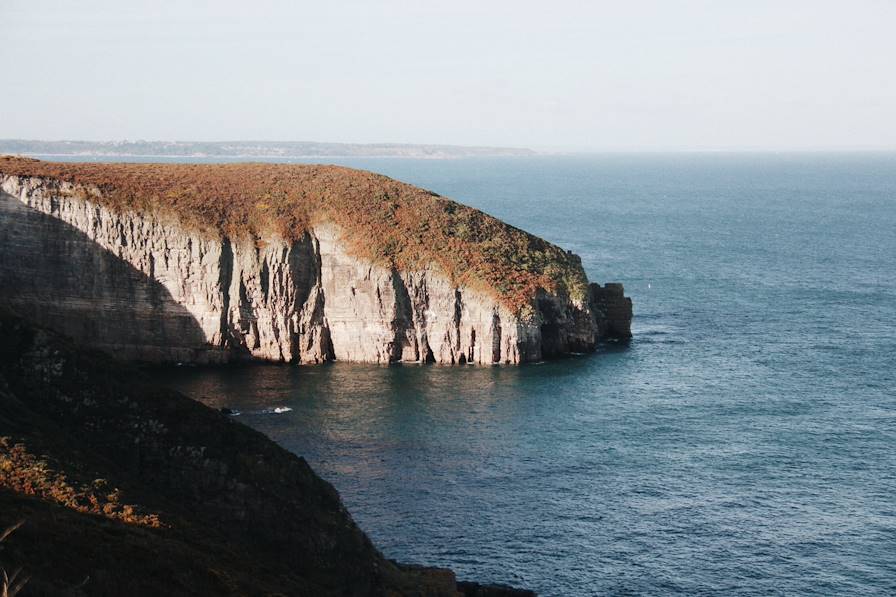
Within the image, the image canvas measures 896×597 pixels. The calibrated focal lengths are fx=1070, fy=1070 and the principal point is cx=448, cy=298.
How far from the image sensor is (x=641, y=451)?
74.4m

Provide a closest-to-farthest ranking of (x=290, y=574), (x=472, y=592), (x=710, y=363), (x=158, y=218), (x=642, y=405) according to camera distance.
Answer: (x=290, y=574), (x=472, y=592), (x=642, y=405), (x=710, y=363), (x=158, y=218)

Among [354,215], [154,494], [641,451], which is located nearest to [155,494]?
[154,494]

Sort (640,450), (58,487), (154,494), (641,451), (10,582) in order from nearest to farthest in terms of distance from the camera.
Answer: (10,582)
(58,487)
(154,494)
(641,451)
(640,450)

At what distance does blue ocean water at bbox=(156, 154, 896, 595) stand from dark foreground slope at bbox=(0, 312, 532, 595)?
357 inches

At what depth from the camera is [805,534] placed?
198ft

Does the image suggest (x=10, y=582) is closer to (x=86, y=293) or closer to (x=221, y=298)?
(x=221, y=298)

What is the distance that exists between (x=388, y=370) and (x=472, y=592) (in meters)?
46.8

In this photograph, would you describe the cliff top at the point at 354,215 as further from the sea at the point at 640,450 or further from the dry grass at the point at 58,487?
the dry grass at the point at 58,487

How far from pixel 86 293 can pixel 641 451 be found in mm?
55837

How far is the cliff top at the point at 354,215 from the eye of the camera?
10444cm

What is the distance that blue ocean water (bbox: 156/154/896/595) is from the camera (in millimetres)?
57531

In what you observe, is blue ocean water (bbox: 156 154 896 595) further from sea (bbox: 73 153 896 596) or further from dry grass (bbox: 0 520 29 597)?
dry grass (bbox: 0 520 29 597)

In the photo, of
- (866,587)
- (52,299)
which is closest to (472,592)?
(866,587)

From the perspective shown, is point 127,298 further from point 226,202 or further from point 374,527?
point 374,527
